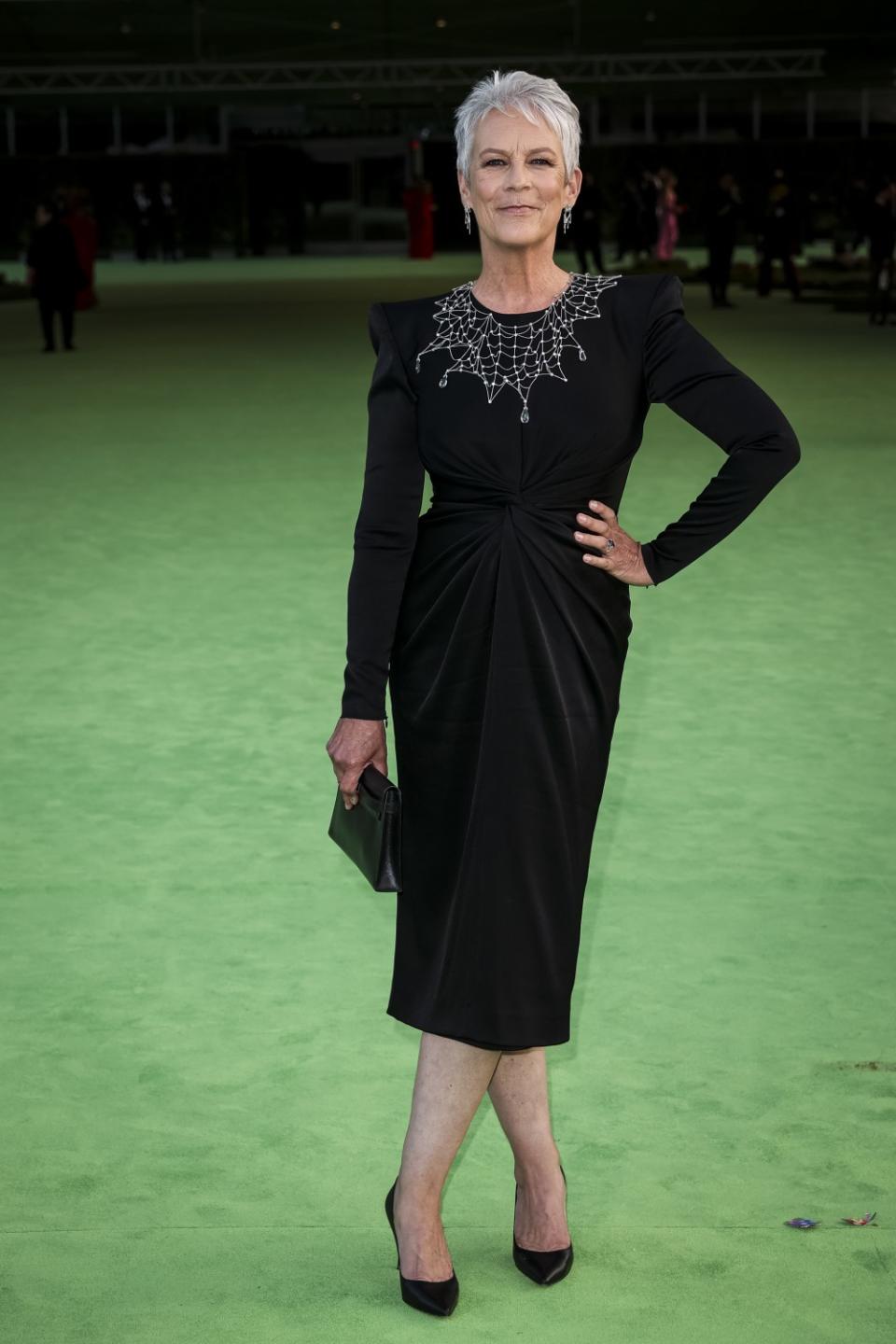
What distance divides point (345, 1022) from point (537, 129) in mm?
2107

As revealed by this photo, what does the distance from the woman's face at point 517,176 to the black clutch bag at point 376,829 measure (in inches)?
34.3

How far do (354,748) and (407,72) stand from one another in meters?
41.9

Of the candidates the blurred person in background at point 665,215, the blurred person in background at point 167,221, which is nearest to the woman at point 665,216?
the blurred person in background at point 665,215

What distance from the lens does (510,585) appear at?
2928 millimetres

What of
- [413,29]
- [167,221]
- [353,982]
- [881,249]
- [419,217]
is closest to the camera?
[353,982]

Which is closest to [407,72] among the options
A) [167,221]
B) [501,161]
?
[167,221]

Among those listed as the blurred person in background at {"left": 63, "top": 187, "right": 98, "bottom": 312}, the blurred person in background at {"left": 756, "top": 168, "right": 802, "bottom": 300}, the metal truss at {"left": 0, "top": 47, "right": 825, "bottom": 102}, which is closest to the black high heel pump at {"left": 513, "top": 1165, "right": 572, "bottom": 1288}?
the blurred person in background at {"left": 63, "top": 187, "right": 98, "bottom": 312}

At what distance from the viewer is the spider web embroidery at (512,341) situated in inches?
115

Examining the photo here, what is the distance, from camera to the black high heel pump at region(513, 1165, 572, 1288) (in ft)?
10.4

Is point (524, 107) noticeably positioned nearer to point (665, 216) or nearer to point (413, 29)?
point (665, 216)

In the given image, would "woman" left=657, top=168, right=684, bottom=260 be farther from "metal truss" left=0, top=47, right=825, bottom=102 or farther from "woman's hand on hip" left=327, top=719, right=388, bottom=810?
"woman's hand on hip" left=327, top=719, right=388, bottom=810

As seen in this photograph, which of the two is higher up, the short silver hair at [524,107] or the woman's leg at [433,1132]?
the short silver hair at [524,107]

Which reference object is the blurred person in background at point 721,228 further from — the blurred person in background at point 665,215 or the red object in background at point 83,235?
the red object in background at point 83,235

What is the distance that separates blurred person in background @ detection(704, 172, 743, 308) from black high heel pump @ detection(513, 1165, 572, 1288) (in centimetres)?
2147
